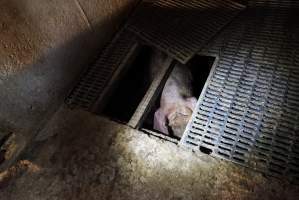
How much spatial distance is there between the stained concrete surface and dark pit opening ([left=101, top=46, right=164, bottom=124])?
17.1 inches

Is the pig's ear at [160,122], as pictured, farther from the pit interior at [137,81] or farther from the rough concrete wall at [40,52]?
the rough concrete wall at [40,52]

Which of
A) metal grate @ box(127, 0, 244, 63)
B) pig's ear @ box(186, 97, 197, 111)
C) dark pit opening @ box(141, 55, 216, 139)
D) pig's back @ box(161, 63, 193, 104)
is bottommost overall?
pig's ear @ box(186, 97, 197, 111)

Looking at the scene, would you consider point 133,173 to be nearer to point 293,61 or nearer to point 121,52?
point 121,52

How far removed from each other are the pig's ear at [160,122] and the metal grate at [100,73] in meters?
0.59

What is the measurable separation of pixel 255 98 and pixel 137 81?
4.23ft

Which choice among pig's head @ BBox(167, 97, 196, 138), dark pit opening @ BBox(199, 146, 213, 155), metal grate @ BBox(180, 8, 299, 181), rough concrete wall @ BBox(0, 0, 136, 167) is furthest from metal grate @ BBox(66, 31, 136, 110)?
dark pit opening @ BBox(199, 146, 213, 155)

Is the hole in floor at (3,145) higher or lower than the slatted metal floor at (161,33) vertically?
lower

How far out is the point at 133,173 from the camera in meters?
2.09

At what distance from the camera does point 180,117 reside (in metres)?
2.42

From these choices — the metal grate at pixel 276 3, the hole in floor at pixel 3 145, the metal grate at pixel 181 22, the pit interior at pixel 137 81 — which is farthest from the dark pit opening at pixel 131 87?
the metal grate at pixel 276 3

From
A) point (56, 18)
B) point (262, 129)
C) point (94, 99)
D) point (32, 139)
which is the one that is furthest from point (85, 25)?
point (262, 129)

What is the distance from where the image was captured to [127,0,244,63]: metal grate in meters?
2.69

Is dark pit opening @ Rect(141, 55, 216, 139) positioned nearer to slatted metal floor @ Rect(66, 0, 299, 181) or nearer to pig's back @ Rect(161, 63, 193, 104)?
pig's back @ Rect(161, 63, 193, 104)

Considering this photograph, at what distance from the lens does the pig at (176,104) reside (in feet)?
7.95
